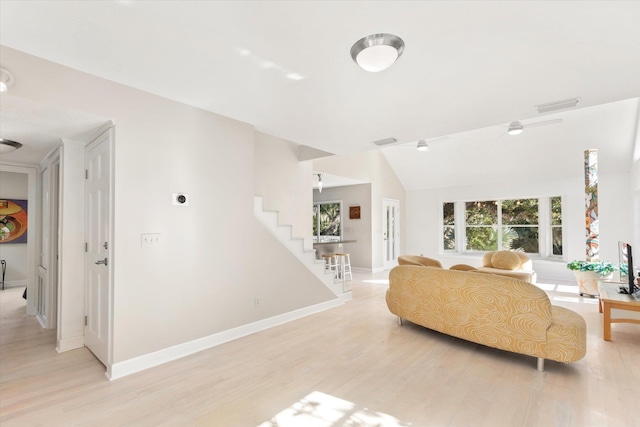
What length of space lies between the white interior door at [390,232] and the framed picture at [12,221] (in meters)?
8.23

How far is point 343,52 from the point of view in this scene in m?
2.06

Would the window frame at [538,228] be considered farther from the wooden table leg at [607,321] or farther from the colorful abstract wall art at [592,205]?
the wooden table leg at [607,321]

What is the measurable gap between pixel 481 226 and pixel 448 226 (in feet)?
2.80

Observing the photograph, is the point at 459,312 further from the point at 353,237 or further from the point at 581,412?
the point at 353,237

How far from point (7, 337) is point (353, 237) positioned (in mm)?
6636

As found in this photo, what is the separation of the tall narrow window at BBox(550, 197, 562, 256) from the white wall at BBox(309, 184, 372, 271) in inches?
171

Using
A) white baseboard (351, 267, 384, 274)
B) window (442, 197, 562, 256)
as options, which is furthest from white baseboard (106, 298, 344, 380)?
window (442, 197, 562, 256)

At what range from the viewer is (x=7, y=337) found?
3.44 m

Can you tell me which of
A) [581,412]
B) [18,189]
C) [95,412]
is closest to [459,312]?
[581,412]

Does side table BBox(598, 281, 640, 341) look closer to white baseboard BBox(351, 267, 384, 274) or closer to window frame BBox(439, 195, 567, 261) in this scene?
window frame BBox(439, 195, 567, 261)

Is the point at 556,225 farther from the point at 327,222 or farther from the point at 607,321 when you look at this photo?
the point at 327,222

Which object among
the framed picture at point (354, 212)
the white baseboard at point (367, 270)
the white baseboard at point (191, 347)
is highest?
the framed picture at point (354, 212)

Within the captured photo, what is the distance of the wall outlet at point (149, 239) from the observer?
8.97 feet

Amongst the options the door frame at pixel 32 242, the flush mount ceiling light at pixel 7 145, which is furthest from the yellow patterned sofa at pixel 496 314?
the door frame at pixel 32 242
